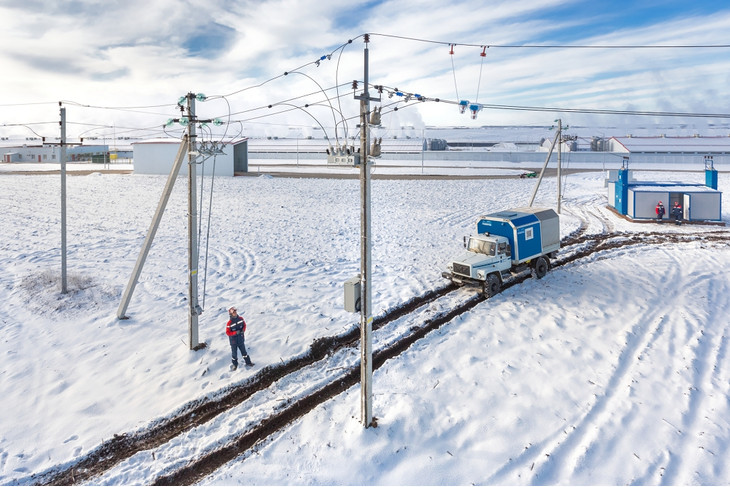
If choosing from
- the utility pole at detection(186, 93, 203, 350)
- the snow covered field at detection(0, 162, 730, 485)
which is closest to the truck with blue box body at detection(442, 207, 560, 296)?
the snow covered field at detection(0, 162, 730, 485)

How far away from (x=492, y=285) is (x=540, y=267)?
3.59m

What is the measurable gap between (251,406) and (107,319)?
6.95 meters

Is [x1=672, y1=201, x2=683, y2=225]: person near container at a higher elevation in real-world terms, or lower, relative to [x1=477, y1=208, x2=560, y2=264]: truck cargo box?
higher

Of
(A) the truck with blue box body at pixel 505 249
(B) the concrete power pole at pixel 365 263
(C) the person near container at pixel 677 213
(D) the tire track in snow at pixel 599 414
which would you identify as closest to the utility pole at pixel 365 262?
(B) the concrete power pole at pixel 365 263

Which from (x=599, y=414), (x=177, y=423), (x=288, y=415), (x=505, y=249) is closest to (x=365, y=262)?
(x=288, y=415)

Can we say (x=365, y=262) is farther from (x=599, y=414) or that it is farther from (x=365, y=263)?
(x=599, y=414)

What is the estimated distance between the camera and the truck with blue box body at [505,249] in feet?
57.3

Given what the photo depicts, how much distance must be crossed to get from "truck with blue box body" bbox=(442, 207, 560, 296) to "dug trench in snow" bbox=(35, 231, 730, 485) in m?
2.14

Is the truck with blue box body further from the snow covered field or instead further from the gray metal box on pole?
the gray metal box on pole

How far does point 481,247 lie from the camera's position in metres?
18.4

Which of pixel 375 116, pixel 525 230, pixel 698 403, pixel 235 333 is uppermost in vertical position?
pixel 375 116

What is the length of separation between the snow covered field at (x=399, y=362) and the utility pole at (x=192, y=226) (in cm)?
72

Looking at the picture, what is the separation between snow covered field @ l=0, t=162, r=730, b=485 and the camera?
8859 millimetres

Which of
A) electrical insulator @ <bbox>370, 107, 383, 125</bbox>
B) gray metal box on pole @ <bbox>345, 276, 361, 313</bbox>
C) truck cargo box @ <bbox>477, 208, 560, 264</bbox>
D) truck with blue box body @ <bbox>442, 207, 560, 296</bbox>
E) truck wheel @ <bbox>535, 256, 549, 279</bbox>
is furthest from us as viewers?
truck wheel @ <bbox>535, 256, 549, 279</bbox>
